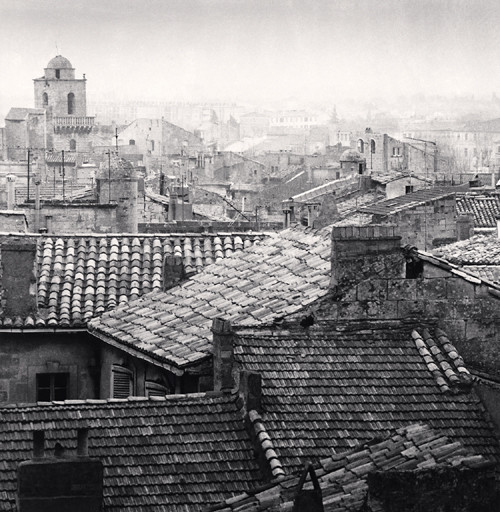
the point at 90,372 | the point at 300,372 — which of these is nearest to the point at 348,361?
the point at 300,372

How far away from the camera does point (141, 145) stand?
506 ft

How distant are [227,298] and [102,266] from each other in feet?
11.8

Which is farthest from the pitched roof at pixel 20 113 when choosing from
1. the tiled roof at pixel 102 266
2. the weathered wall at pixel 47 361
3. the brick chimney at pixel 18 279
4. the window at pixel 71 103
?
the weathered wall at pixel 47 361

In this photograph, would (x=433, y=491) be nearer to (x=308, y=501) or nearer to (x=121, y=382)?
(x=308, y=501)

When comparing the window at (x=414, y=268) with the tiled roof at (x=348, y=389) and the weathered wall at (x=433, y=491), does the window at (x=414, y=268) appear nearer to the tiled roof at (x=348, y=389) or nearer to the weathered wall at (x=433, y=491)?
the tiled roof at (x=348, y=389)

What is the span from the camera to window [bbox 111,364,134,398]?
21844mm

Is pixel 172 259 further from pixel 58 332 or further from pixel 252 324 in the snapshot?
pixel 252 324

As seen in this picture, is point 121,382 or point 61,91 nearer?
point 121,382

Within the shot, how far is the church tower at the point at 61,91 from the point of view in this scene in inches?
6900

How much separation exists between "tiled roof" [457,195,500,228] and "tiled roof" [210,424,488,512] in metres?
33.6

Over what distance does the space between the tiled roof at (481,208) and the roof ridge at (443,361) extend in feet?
98.8

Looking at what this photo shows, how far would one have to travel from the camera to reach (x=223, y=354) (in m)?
18.4

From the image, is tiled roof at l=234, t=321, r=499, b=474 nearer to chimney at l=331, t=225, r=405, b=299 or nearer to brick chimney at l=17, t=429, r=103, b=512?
chimney at l=331, t=225, r=405, b=299

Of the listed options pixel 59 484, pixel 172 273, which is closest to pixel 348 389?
pixel 59 484
